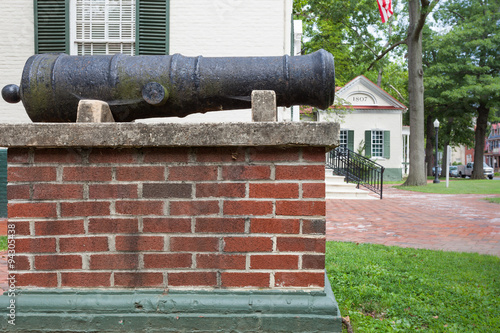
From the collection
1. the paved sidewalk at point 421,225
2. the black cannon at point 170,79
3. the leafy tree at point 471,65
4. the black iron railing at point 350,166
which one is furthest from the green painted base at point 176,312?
the leafy tree at point 471,65

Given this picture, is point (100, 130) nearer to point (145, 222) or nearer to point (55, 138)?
point (55, 138)

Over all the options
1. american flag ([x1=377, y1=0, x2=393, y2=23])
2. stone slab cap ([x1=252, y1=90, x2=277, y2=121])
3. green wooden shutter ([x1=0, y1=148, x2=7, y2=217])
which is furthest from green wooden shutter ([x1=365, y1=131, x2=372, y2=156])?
stone slab cap ([x1=252, y1=90, x2=277, y2=121])

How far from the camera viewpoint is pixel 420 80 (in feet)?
62.6

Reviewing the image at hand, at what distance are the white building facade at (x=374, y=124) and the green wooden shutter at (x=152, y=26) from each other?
19.9 meters

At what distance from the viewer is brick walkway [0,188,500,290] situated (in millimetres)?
6109

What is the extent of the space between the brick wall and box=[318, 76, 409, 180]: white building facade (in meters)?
24.9

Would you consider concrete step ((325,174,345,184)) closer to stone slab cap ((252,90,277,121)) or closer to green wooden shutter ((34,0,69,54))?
green wooden shutter ((34,0,69,54))

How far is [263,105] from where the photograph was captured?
7.26ft

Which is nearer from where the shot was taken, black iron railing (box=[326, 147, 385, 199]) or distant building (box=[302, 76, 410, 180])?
black iron railing (box=[326, 147, 385, 199])

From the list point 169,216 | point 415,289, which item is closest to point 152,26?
point 415,289

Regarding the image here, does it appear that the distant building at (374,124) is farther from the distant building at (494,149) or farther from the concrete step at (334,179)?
the distant building at (494,149)

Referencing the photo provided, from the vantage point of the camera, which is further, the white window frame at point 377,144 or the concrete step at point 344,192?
the white window frame at point 377,144

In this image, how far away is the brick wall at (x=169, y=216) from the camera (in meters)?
2.18

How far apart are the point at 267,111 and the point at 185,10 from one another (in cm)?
640
